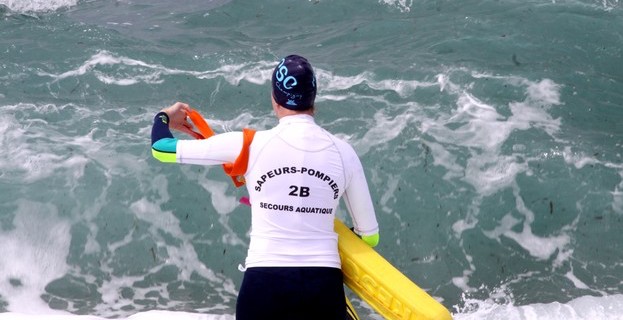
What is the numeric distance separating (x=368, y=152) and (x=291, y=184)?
3227mm

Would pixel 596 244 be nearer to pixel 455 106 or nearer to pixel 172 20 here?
pixel 455 106

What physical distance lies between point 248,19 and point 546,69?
3181 mm

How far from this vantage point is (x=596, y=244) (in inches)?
214

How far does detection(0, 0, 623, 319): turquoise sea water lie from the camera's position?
5.24 m

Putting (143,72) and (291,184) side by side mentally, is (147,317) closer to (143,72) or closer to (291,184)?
(291,184)

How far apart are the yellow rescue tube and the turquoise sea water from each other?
5.34 ft

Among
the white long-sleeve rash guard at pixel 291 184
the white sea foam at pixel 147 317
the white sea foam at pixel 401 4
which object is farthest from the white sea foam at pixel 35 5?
the white long-sleeve rash guard at pixel 291 184

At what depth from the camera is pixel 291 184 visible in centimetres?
287

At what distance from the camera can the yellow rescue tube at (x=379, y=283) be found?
2.98 meters

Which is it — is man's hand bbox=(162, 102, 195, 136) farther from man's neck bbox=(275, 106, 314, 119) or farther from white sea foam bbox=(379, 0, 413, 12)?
white sea foam bbox=(379, 0, 413, 12)

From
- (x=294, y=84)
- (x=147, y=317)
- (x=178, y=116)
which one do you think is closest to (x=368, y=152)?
(x=147, y=317)

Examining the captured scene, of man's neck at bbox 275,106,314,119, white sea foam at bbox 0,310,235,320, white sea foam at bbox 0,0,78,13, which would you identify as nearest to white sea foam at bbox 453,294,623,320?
white sea foam at bbox 0,310,235,320

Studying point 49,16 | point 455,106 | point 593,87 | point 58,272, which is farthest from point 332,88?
point 49,16

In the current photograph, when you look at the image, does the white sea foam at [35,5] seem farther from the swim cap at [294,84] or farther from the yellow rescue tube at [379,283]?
the yellow rescue tube at [379,283]
